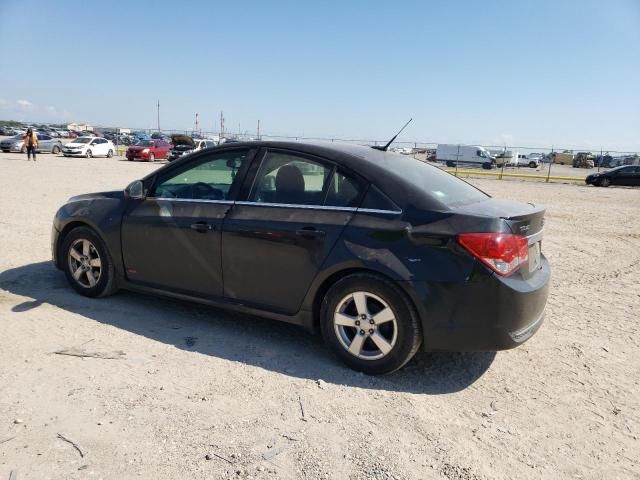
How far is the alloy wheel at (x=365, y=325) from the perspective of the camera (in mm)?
3451

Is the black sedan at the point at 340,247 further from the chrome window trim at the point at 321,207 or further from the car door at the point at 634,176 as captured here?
the car door at the point at 634,176

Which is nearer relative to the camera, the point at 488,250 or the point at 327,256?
the point at 488,250

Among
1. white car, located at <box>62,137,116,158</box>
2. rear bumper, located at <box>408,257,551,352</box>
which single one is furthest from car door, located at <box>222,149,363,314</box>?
white car, located at <box>62,137,116,158</box>

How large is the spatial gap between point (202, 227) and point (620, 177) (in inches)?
1176

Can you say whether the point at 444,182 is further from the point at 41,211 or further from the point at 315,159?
the point at 41,211

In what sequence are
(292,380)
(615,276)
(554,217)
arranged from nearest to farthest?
1. (292,380)
2. (615,276)
3. (554,217)

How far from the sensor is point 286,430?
2900 millimetres

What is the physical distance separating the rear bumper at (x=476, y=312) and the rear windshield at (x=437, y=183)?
642 mm

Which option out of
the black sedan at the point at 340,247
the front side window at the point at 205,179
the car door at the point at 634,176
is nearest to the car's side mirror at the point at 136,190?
the black sedan at the point at 340,247

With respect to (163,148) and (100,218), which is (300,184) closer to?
(100,218)

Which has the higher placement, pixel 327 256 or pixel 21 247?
pixel 327 256

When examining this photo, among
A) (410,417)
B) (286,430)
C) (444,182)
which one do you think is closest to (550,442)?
(410,417)

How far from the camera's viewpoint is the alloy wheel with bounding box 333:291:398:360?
345 centimetres

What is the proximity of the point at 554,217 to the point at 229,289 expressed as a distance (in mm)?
10811
